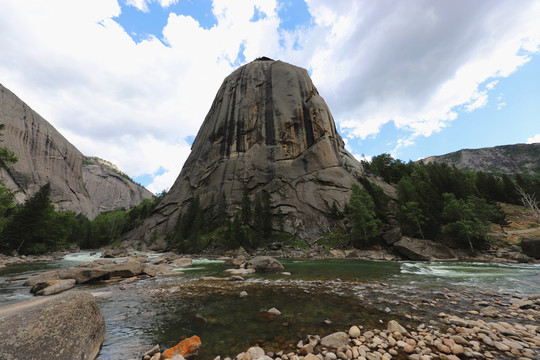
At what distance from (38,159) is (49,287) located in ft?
437

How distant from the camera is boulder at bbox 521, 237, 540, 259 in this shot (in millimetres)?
22844

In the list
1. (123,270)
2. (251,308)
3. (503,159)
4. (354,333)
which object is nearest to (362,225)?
(251,308)

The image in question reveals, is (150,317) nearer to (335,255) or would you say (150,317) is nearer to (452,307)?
(452,307)

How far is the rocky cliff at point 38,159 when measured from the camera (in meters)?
86.3

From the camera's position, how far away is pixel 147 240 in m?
60.7

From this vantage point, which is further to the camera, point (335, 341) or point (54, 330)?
point (335, 341)

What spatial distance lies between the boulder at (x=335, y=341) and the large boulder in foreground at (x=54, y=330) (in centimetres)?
536

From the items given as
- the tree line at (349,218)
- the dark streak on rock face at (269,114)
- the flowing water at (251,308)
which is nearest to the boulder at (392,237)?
the tree line at (349,218)

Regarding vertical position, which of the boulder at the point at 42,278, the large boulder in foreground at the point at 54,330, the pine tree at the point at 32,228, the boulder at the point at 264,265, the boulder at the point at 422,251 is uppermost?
the pine tree at the point at 32,228

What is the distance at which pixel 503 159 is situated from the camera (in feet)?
504

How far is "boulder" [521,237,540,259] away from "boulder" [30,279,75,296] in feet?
140

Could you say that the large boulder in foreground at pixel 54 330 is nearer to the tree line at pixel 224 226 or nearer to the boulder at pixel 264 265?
the boulder at pixel 264 265

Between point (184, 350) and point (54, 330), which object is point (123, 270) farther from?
point (184, 350)

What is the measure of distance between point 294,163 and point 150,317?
58.7 metres
